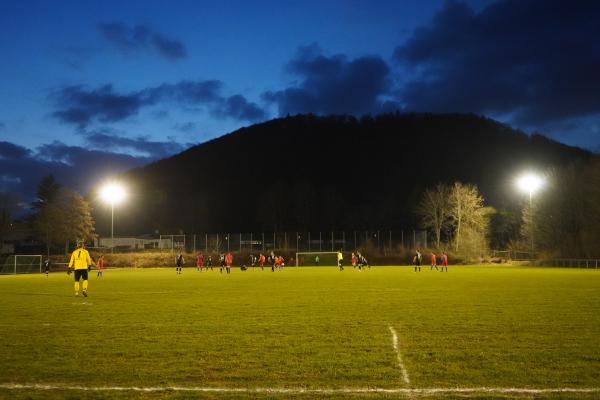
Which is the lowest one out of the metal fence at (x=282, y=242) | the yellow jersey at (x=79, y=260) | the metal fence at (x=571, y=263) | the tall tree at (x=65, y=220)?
the metal fence at (x=571, y=263)

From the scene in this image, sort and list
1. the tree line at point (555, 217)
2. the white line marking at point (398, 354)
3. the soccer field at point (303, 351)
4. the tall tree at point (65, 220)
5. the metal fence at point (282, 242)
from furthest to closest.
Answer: the tall tree at point (65, 220), the metal fence at point (282, 242), the tree line at point (555, 217), the white line marking at point (398, 354), the soccer field at point (303, 351)

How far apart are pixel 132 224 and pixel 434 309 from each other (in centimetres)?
13548

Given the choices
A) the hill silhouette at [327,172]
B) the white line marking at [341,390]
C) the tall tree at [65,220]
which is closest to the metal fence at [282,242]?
the tall tree at [65,220]

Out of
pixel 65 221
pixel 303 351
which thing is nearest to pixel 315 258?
pixel 65 221

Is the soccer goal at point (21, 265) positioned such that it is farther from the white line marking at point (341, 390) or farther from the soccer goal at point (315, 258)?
the white line marking at point (341, 390)

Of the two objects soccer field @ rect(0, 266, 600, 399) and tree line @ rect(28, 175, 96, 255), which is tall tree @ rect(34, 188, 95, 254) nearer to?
tree line @ rect(28, 175, 96, 255)

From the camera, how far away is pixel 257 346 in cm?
1015

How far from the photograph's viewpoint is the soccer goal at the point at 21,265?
5412cm

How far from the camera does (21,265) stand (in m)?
55.6

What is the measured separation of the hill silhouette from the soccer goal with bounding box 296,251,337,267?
5952 cm

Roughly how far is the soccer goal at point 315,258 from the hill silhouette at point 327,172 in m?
59.5

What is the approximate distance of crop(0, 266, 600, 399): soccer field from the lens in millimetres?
7250

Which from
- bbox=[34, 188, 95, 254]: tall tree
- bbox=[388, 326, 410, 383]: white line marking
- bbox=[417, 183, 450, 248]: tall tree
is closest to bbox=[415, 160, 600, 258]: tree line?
bbox=[417, 183, 450, 248]: tall tree

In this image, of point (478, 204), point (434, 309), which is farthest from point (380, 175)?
point (434, 309)
